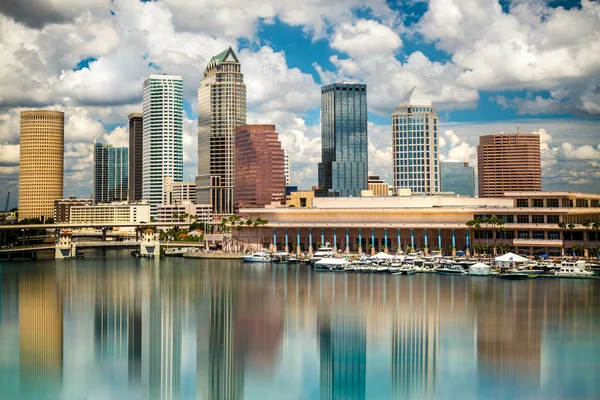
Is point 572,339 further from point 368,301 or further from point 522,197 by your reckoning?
point 522,197

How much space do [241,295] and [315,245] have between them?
6333cm

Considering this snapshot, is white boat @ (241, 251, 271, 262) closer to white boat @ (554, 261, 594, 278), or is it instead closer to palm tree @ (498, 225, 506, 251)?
palm tree @ (498, 225, 506, 251)

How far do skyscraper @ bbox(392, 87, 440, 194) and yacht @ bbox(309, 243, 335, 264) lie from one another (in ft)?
219

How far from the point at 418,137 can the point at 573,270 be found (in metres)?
105

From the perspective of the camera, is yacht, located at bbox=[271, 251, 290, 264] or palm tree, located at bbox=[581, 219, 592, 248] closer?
palm tree, located at bbox=[581, 219, 592, 248]

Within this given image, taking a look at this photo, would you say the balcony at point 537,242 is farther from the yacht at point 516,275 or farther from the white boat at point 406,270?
the white boat at point 406,270

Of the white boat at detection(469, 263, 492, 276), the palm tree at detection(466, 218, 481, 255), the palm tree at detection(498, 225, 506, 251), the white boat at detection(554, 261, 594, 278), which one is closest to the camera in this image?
the white boat at detection(554, 261, 594, 278)

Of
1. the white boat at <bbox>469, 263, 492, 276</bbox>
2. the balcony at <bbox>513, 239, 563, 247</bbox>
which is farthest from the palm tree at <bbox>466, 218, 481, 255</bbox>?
the white boat at <bbox>469, 263, 492, 276</bbox>

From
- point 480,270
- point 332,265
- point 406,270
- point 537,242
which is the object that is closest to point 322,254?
point 332,265

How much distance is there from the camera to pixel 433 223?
130m

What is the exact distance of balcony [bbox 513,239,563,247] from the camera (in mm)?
114438

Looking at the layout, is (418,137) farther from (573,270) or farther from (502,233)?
(573,270)

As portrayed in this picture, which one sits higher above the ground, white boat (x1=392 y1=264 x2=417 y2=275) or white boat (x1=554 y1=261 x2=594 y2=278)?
white boat (x1=554 y1=261 x2=594 y2=278)

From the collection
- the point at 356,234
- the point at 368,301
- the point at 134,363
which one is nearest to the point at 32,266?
the point at 356,234
